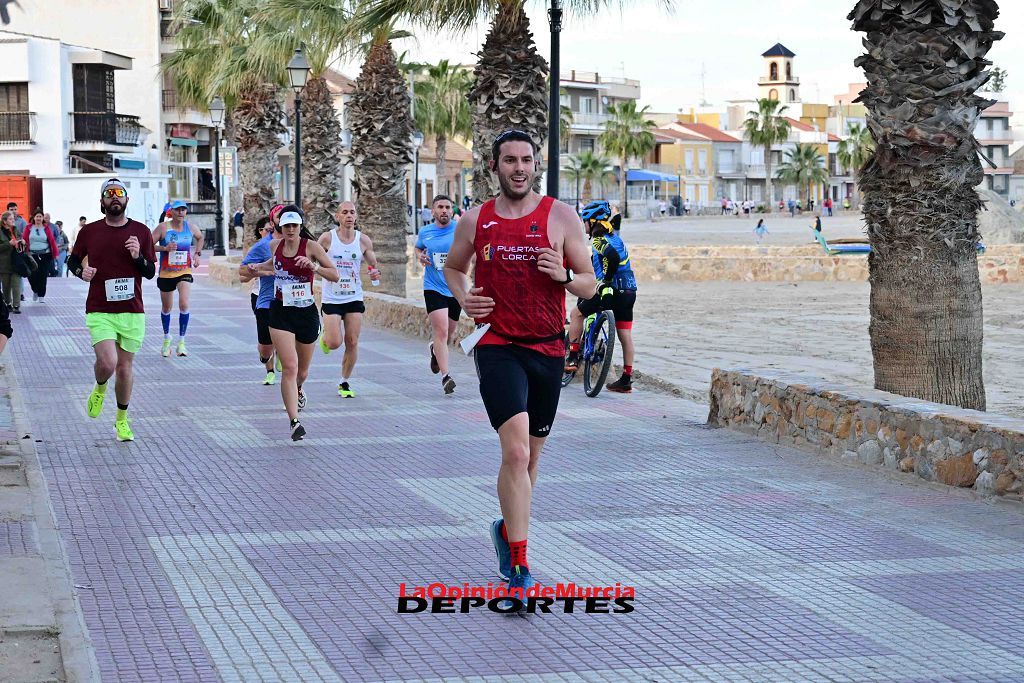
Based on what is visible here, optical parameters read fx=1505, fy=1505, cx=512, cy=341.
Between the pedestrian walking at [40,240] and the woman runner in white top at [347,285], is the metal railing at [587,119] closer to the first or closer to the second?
the pedestrian walking at [40,240]

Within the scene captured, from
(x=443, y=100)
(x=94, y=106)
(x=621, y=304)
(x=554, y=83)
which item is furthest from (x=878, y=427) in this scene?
(x=443, y=100)

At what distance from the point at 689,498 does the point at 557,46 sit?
831cm

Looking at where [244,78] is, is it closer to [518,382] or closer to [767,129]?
[518,382]

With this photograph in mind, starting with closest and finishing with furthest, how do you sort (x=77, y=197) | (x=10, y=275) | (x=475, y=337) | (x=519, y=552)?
(x=519, y=552) < (x=475, y=337) < (x=10, y=275) < (x=77, y=197)

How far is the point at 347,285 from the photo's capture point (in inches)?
504

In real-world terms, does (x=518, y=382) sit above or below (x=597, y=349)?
above

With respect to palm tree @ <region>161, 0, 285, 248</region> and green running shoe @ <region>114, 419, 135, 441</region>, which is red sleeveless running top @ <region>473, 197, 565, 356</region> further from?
palm tree @ <region>161, 0, 285, 248</region>

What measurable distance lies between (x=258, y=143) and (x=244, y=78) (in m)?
1.88

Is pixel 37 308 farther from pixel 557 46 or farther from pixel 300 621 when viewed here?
pixel 300 621

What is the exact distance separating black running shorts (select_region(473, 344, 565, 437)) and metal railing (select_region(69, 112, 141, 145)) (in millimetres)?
52378

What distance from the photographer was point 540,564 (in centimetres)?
654

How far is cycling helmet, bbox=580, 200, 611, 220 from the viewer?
1279 centimetres

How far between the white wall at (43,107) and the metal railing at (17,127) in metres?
0.26

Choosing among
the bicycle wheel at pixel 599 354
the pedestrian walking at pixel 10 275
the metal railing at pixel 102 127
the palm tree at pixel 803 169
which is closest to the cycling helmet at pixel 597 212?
the bicycle wheel at pixel 599 354
